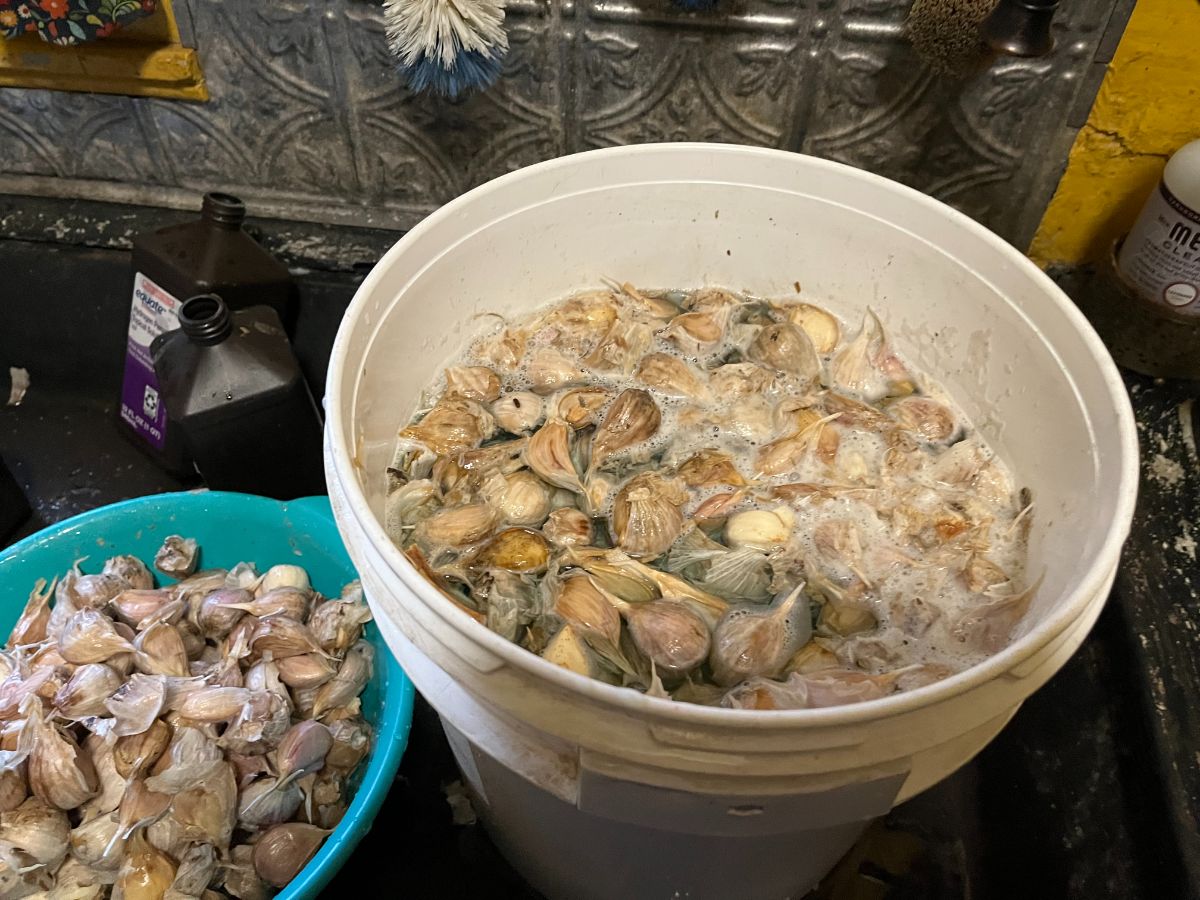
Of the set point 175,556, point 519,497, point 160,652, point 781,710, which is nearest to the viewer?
point 781,710

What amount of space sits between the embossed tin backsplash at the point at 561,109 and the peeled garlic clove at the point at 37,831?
69 cm

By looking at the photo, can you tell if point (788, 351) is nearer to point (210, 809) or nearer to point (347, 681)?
point (347, 681)

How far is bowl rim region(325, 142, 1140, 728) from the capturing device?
0.41 m

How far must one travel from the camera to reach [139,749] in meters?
0.72

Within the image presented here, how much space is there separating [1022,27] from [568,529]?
50 centimetres

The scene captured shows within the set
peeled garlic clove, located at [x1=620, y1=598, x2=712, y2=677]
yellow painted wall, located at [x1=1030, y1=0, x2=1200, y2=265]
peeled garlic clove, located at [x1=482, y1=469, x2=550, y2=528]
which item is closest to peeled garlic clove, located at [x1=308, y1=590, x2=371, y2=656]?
peeled garlic clove, located at [x1=482, y1=469, x2=550, y2=528]

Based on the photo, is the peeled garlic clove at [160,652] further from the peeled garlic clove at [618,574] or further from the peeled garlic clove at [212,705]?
the peeled garlic clove at [618,574]

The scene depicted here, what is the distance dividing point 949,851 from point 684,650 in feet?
1.69

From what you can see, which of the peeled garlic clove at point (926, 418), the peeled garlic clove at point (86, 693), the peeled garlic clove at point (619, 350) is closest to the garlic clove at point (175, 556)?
the peeled garlic clove at point (86, 693)

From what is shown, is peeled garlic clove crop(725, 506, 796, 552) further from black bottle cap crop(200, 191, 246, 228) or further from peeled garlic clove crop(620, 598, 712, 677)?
black bottle cap crop(200, 191, 246, 228)

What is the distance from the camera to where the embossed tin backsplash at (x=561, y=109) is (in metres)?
0.84

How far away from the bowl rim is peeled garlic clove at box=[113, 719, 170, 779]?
0.36 metres

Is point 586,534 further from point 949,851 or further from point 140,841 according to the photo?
point 949,851

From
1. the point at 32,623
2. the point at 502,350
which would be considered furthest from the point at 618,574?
the point at 32,623
